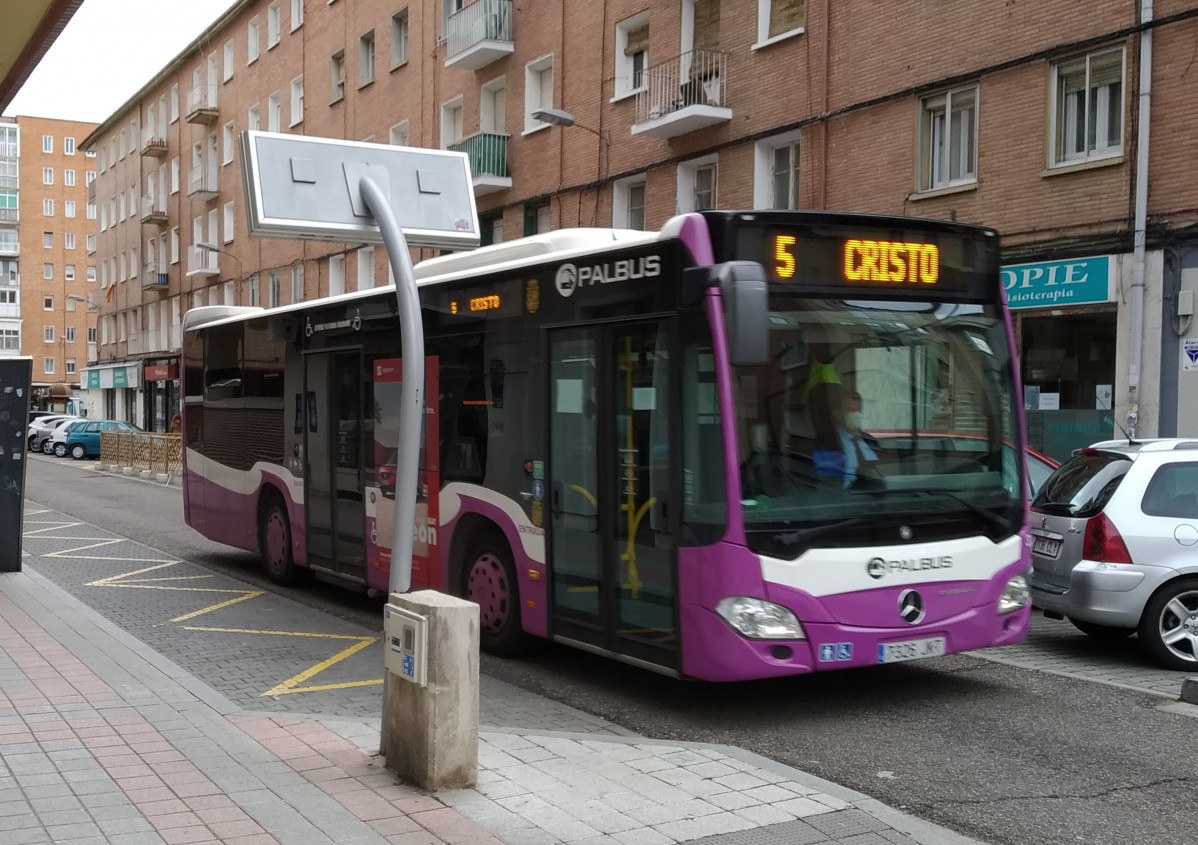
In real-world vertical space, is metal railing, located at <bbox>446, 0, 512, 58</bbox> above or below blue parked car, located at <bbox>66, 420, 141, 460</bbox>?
above

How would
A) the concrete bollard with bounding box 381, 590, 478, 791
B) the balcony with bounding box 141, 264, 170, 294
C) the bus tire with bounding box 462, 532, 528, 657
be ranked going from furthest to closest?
the balcony with bounding box 141, 264, 170, 294
the bus tire with bounding box 462, 532, 528, 657
the concrete bollard with bounding box 381, 590, 478, 791

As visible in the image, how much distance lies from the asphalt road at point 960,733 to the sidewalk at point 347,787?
0.45 metres

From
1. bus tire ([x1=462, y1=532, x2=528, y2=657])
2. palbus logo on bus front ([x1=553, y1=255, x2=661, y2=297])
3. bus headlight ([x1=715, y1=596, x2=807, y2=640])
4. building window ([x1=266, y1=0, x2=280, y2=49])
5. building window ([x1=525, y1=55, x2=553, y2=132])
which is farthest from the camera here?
building window ([x1=266, y1=0, x2=280, y2=49])

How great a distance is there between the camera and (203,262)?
1887 inches

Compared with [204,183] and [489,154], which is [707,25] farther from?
[204,183]

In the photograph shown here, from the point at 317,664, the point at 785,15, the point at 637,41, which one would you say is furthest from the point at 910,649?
the point at 637,41

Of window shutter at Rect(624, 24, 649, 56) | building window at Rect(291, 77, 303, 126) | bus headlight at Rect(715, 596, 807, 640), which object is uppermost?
building window at Rect(291, 77, 303, 126)

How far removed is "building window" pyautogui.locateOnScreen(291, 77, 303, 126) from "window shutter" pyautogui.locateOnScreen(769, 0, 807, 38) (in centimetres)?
2306

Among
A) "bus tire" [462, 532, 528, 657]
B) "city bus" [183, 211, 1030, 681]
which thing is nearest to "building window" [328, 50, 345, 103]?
"city bus" [183, 211, 1030, 681]

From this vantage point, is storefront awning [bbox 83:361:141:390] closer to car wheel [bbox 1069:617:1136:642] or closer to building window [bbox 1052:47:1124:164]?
building window [bbox 1052:47:1124:164]

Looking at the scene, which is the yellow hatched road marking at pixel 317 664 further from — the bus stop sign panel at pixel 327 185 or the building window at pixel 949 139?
the building window at pixel 949 139

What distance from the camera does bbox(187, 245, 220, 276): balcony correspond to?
46875mm

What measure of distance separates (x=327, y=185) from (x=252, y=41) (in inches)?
1609

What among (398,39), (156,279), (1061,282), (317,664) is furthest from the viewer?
(156,279)
